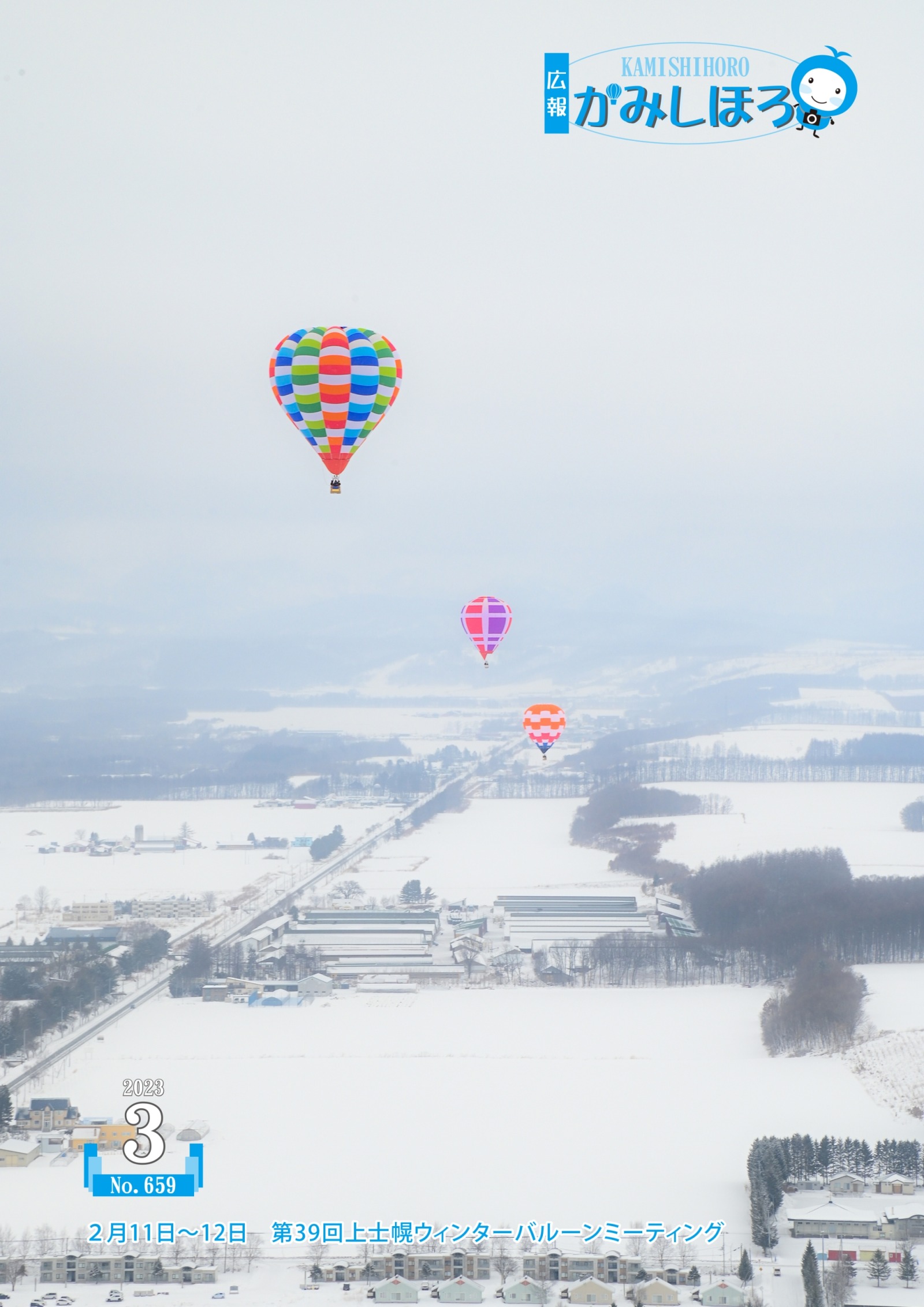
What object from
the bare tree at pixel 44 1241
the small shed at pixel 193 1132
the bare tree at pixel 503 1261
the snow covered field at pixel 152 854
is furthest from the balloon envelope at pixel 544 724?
the bare tree at pixel 44 1241

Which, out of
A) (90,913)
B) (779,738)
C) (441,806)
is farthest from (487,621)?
(779,738)

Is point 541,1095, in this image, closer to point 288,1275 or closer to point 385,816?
point 288,1275

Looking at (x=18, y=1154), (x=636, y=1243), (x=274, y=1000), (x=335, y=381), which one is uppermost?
(x=335, y=381)

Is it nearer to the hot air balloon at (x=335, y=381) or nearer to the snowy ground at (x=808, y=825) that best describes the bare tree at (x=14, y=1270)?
the hot air balloon at (x=335, y=381)

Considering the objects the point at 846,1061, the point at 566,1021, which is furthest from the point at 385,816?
the point at 846,1061

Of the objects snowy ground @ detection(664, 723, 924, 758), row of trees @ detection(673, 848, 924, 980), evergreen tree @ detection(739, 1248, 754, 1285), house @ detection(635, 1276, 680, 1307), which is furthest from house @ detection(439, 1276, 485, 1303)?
snowy ground @ detection(664, 723, 924, 758)

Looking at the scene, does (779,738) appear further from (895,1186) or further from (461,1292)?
(461,1292)

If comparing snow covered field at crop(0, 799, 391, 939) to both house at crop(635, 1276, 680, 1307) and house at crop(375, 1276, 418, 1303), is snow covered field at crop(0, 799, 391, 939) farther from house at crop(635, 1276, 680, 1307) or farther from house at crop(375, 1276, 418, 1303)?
house at crop(635, 1276, 680, 1307)
